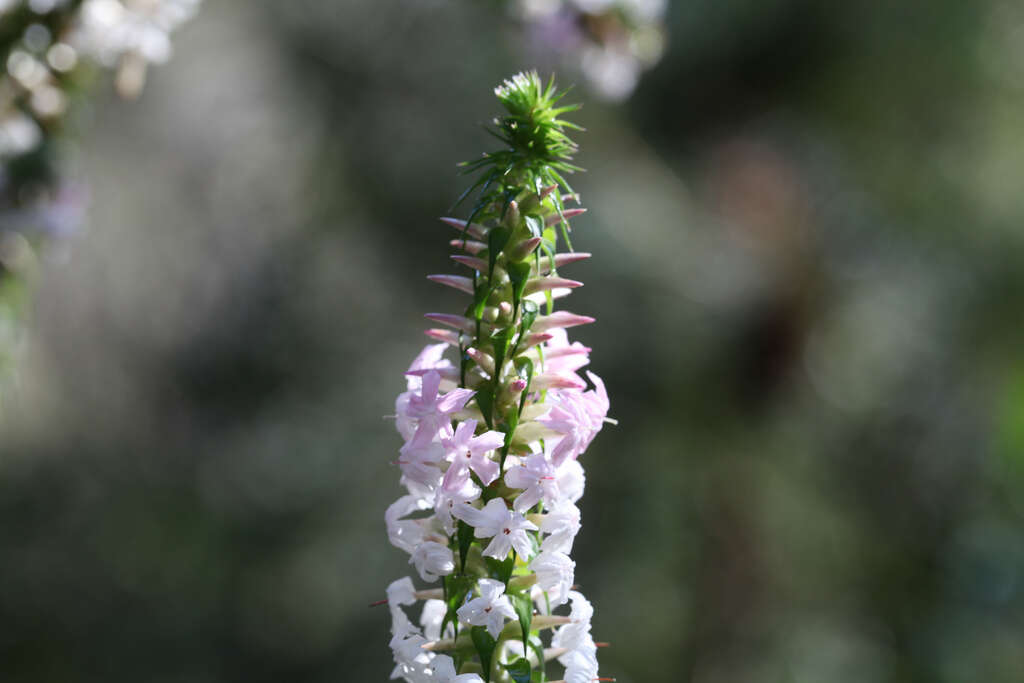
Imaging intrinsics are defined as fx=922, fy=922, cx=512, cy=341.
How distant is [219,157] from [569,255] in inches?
120

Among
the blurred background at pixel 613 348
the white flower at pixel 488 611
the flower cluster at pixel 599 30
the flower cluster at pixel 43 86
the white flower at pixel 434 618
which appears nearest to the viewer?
the white flower at pixel 488 611

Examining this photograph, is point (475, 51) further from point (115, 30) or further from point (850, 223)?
point (115, 30)

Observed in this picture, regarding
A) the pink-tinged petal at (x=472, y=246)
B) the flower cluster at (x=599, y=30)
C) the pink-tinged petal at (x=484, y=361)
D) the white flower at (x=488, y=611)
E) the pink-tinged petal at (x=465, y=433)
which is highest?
the flower cluster at (x=599, y=30)

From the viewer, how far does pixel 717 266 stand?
12.7ft

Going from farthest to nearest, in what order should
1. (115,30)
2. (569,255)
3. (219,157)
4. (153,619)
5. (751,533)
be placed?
(751,533)
(219,157)
(153,619)
(115,30)
(569,255)

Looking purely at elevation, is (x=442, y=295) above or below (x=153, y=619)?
above

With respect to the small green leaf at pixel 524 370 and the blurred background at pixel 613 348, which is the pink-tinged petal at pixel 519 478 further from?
the blurred background at pixel 613 348

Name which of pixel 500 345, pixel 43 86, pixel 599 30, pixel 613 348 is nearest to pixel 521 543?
pixel 500 345

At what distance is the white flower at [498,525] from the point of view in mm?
527

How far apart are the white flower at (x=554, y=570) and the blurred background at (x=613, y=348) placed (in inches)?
100

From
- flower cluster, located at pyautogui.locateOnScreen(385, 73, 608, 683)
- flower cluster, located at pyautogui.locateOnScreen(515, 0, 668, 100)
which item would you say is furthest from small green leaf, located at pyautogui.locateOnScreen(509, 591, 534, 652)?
flower cluster, located at pyautogui.locateOnScreen(515, 0, 668, 100)

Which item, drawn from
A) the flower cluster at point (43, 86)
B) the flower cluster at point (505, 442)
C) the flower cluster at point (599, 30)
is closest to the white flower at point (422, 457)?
the flower cluster at point (505, 442)

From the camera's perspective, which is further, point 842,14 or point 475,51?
point 842,14

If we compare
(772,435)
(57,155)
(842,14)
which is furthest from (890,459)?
(57,155)
